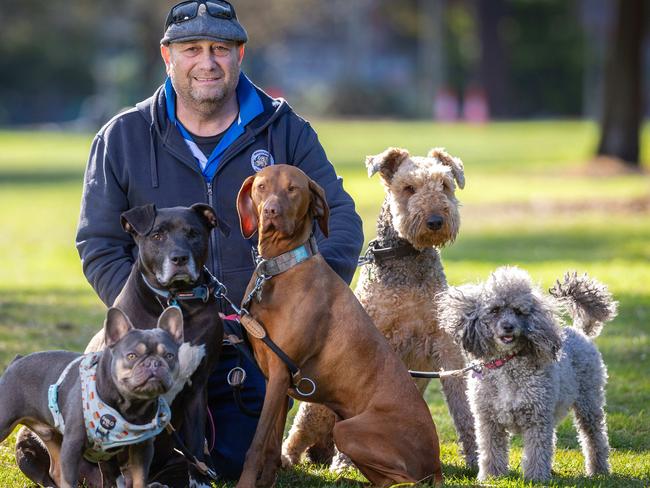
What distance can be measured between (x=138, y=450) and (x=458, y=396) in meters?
2.39

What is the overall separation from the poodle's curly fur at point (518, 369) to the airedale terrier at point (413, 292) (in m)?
0.48

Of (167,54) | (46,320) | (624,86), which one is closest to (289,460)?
(167,54)

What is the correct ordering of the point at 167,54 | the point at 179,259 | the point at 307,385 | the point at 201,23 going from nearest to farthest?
1. the point at 179,259
2. the point at 307,385
3. the point at 201,23
4. the point at 167,54

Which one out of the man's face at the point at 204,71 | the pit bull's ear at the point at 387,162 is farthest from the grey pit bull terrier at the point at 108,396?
the pit bull's ear at the point at 387,162

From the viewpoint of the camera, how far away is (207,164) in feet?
22.2

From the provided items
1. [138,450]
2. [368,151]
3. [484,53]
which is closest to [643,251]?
[138,450]

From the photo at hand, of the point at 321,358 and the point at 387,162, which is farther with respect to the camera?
the point at 387,162

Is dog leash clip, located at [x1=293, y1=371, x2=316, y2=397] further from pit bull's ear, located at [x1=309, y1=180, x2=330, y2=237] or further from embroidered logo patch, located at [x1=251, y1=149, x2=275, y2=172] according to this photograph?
embroidered logo patch, located at [x1=251, y1=149, x2=275, y2=172]

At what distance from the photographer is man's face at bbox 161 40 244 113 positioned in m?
6.69

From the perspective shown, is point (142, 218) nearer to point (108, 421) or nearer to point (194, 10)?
point (108, 421)

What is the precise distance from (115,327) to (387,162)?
2916 millimetres

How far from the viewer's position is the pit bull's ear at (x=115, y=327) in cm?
526

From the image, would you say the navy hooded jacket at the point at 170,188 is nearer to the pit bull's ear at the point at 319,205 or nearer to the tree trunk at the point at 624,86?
the pit bull's ear at the point at 319,205

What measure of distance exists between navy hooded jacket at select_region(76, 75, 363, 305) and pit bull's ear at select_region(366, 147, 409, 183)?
0.80 m
